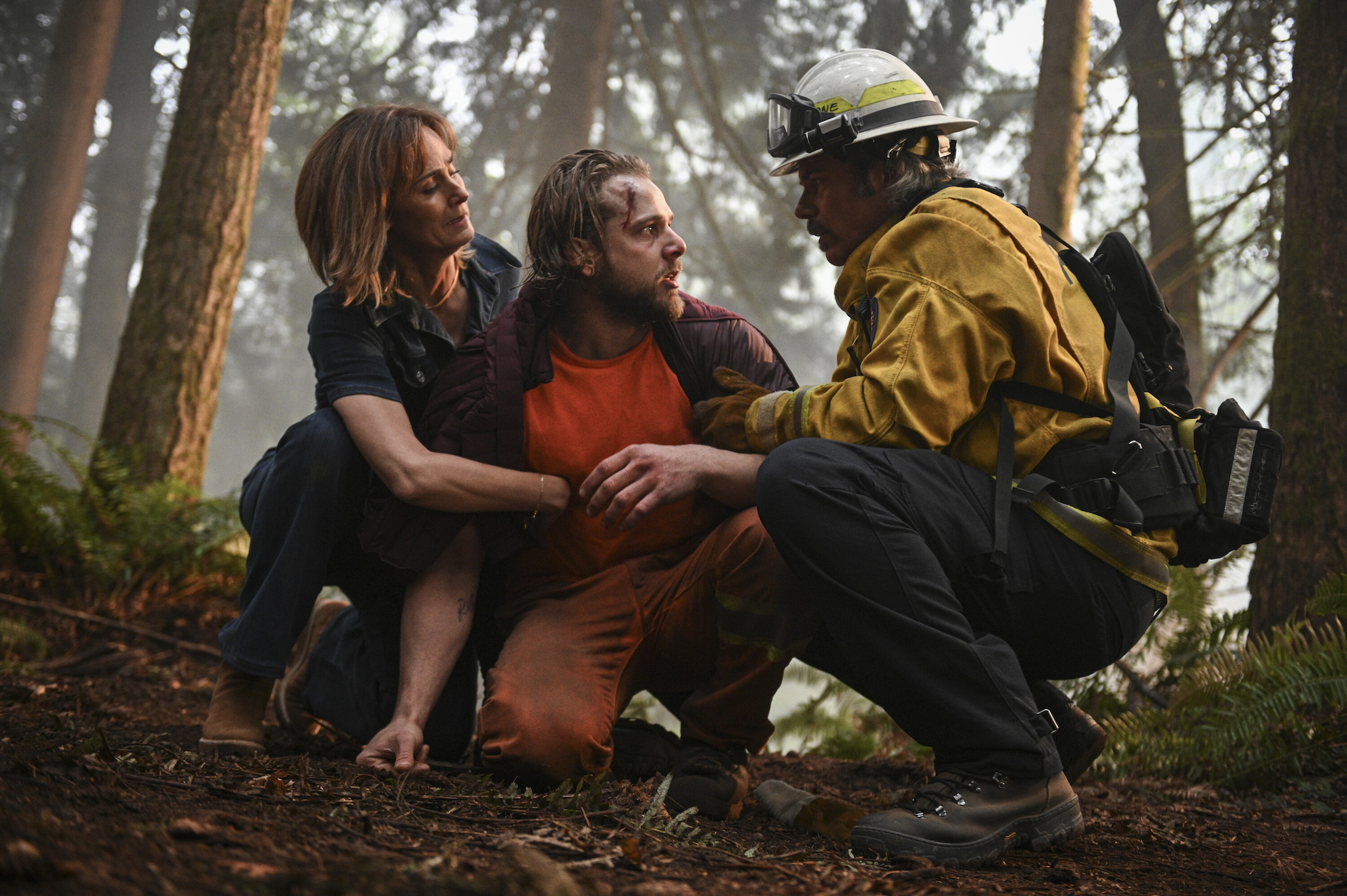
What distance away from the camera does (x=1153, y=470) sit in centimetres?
226

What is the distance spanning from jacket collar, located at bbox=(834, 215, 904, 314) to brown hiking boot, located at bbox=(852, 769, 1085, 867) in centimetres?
125

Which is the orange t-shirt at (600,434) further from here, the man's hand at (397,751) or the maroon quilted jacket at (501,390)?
the man's hand at (397,751)

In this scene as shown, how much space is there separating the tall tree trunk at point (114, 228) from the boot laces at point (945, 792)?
20.4 m

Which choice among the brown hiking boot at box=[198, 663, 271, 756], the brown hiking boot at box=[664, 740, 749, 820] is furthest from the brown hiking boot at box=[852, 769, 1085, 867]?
the brown hiking boot at box=[198, 663, 271, 756]

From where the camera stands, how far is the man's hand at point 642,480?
244 cm

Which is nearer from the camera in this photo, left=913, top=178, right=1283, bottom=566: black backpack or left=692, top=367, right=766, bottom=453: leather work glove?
left=913, top=178, right=1283, bottom=566: black backpack

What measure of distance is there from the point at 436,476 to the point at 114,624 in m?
2.92

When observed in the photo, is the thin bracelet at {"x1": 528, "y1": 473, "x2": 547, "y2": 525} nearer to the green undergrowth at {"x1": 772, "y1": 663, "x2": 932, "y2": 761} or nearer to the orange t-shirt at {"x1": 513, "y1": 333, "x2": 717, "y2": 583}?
the orange t-shirt at {"x1": 513, "y1": 333, "x2": 717, "y2": 583}

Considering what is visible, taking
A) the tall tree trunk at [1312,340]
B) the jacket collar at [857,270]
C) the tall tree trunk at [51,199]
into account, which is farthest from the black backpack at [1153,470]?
the tall tree trunk at [51,199]

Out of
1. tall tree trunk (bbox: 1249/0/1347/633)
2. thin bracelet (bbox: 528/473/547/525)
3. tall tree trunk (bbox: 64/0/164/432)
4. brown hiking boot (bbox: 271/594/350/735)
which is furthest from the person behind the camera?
tall tree trunk (bbox: 64/0/164/432)

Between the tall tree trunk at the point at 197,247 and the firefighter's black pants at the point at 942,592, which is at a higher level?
the tall tree trunk at the point at 197,247

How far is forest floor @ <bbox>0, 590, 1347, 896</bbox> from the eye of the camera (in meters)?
1.31

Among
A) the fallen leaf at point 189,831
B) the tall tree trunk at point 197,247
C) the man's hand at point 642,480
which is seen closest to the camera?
the fallen leaf at point 189,831

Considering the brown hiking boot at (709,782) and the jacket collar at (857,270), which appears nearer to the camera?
the brown hiking boot at (709,782)
